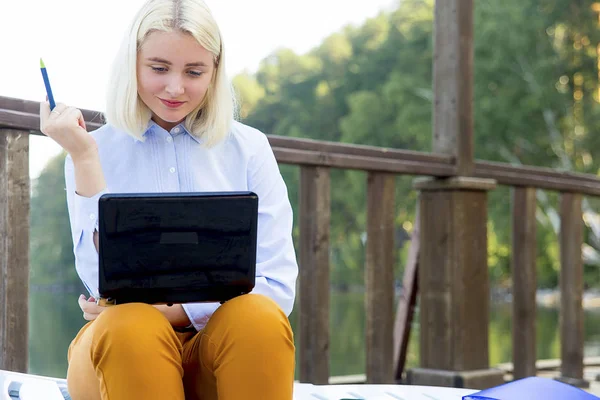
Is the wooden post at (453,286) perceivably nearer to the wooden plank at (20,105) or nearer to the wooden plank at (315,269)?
the wooden plank at (315,269)

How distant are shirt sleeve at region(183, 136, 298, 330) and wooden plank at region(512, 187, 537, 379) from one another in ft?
6.99

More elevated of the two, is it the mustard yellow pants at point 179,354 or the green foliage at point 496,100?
the green foliage at point 496,100

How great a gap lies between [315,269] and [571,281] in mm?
1700

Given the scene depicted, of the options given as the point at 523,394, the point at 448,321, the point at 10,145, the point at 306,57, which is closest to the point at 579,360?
the point at 448,321

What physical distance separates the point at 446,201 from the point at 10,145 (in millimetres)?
1667

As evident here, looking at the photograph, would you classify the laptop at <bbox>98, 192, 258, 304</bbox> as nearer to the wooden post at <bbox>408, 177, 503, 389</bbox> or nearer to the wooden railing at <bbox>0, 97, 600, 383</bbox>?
the wooden railing at <bbox>0, 97, 600, 383</bbox>

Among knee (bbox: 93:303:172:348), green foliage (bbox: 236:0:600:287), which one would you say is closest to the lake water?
green foliage (bbox: 236:0:600:287)

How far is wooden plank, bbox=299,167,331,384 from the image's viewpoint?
2760 mm

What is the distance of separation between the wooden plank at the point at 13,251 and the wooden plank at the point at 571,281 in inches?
102

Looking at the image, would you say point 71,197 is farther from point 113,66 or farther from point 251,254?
point 251,254

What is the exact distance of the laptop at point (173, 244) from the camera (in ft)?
4.36

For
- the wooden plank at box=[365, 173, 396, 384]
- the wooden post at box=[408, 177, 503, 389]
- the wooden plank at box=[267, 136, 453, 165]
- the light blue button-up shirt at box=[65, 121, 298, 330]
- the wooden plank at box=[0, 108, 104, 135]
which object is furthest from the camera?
the wooden post at box=[408, 177, 503, 389]

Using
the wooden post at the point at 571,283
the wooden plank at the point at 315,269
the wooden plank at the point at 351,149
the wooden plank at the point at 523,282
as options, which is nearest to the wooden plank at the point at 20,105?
the wooden plank at the point at 351,149

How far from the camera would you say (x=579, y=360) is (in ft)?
13.3
